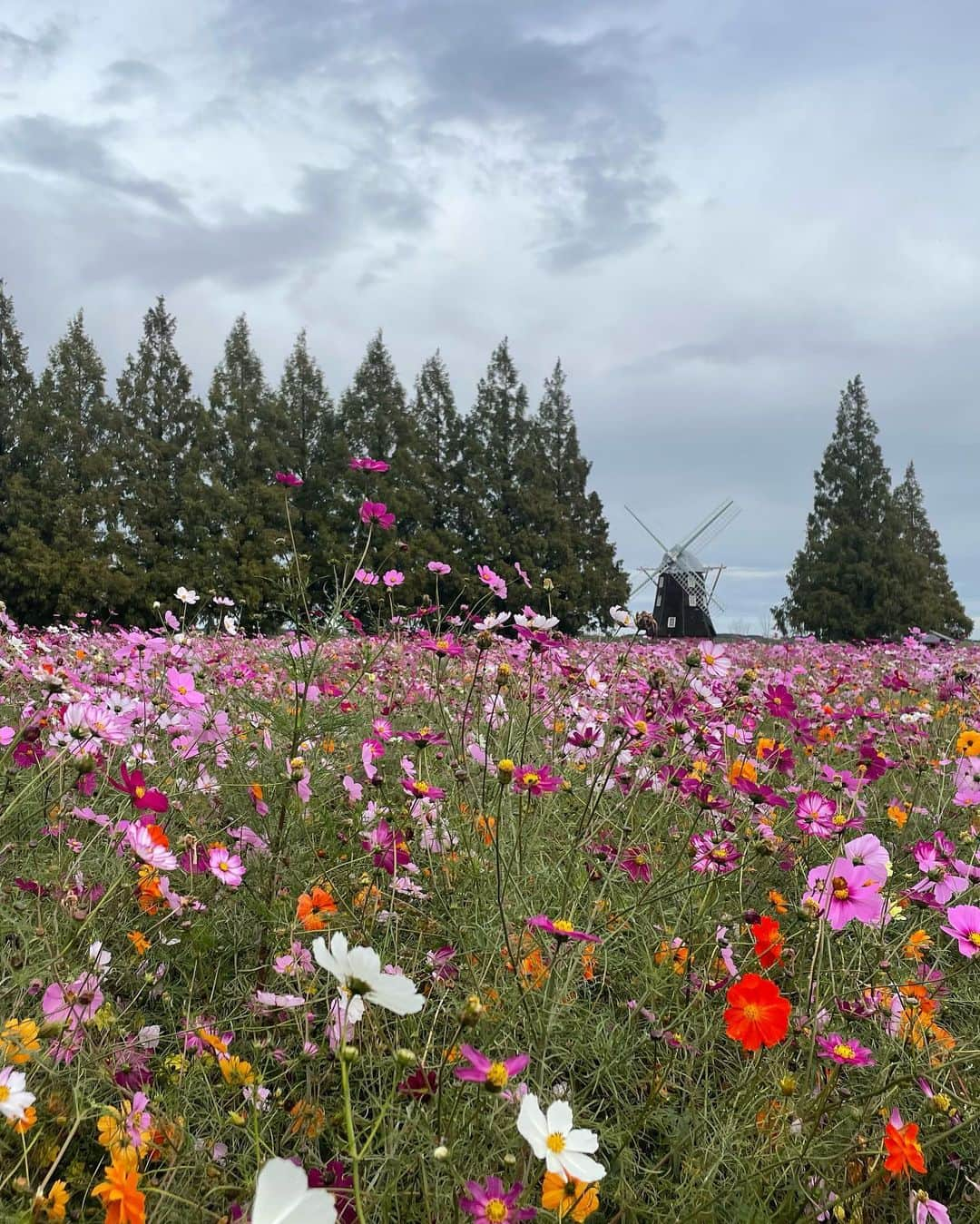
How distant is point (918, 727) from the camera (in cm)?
359

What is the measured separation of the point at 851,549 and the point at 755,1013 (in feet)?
80.0

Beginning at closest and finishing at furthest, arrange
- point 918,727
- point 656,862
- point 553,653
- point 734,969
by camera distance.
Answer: point 734,969, point 656,862, point 553,653, point 918,727

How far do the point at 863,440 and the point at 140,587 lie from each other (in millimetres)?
18800

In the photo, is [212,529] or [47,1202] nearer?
[47,1202]

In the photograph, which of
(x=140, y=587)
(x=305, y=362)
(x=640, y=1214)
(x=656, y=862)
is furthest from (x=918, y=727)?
(x=305, y=362)

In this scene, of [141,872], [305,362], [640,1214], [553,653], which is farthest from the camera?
[305,362]

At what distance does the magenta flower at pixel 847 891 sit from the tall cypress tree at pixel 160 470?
730 inches

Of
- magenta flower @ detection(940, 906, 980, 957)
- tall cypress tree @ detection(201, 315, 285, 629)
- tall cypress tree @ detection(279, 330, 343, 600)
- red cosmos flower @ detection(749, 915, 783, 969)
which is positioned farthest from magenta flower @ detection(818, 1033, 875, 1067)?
tall cypress tree @ detection(279, 330, 343, 600)

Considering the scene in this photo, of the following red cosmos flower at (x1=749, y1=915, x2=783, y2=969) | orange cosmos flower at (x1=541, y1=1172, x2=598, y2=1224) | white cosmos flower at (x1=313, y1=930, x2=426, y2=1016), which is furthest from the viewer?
red cosmos flower at (x1=749, y1=915, x2=783, y2=969)

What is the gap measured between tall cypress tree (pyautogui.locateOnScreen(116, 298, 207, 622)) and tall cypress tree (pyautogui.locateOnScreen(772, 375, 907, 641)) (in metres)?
15.7

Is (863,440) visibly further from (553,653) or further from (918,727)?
(553,653)

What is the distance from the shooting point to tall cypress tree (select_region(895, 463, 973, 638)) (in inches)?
926

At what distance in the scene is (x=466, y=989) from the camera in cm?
146

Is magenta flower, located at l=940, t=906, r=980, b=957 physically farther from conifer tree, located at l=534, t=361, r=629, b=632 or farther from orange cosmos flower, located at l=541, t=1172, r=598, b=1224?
conifer tree, located at l=534, t=361, r=629, b=632
